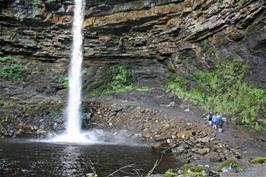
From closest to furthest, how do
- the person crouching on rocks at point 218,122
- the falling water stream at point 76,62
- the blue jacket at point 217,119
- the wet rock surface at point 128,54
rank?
the person crouching on rocks at point 218,122
the blue jacket at point 217,119
the wet rock surface at point 128,54
the falling water stream at point 76,62

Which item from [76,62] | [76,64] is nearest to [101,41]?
[76,62]

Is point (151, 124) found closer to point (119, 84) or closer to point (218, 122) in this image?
point (218, 122)

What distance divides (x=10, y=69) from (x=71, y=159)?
15737 millimetres

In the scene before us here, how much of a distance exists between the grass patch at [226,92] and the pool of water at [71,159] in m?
6.74

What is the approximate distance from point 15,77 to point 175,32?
12.5m

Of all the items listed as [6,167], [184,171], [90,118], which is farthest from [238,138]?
[6,167]

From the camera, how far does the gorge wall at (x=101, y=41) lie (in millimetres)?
31219

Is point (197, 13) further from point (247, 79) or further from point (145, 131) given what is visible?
point (145, 131)

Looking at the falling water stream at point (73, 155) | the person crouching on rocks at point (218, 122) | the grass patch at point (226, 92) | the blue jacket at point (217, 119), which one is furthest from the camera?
the grass patch at point (226, 92)

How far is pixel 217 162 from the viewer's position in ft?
61.7

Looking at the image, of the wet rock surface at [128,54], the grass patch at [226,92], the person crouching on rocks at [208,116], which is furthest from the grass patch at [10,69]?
the person crouching on rocks at [208,116]

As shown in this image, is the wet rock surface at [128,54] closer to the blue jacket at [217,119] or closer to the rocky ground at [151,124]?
the rocky ground at [151,124]

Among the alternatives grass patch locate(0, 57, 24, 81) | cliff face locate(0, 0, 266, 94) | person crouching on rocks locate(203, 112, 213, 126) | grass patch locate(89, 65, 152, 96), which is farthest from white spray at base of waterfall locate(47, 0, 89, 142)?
person crouching on rocks locate(203, 112, 213, 126)

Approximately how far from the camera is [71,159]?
60.8ft
